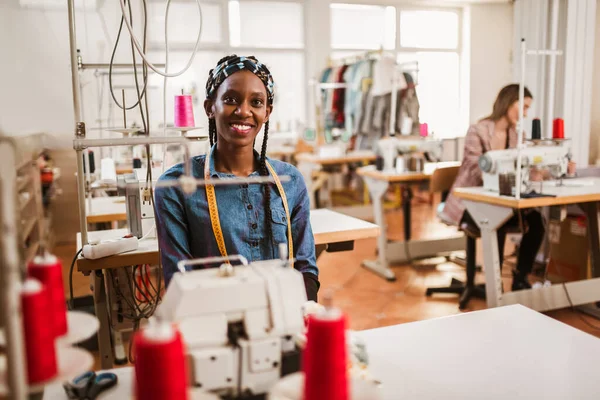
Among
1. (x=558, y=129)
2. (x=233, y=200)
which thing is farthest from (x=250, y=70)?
(x=558, y=129)

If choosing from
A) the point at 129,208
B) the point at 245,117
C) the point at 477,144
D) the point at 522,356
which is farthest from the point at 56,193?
the point at 522,356

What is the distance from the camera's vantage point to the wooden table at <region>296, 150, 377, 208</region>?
562 centimetres

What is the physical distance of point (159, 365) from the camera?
615 millimetres

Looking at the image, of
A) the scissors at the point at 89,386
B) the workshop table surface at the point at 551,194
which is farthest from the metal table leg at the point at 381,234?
the scissors at the point at 89,386

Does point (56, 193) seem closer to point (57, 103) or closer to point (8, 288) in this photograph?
point (57, 103)

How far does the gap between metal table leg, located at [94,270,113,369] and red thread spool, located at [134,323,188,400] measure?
1.54 m

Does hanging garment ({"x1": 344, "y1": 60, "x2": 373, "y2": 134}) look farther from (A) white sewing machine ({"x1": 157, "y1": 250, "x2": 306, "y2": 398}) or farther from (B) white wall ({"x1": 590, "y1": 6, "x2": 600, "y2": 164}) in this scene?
(A) white sewing machine ({"x1": 157, "y1": 250, "x2": 306, "y2": 398})

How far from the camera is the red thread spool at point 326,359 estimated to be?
0.69 m

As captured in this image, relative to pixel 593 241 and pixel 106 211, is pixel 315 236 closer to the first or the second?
pixel 106 211

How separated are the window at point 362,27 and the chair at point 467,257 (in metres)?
4.42

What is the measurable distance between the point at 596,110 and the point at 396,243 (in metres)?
2.07

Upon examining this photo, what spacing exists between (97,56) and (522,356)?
4.12m

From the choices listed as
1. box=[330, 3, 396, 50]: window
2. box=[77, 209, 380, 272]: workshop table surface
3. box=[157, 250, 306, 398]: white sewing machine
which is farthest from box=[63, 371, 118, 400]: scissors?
box=[330, 3, 396, 50]: window

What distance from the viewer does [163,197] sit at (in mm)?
1480
